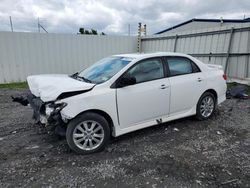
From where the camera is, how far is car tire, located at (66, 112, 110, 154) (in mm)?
3432

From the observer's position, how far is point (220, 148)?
147 inches

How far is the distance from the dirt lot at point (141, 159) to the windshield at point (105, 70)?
119cm

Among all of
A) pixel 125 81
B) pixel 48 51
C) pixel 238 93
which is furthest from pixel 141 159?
pixel 48 51

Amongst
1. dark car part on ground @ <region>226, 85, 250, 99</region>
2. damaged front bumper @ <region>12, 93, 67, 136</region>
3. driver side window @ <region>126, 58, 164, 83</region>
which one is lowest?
dark car part on ground @ <region>226, 85, 250, 99</region>

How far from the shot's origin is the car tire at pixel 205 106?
16.1ft

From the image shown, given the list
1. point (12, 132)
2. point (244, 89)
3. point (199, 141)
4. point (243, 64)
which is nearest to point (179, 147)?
point (199, 141)

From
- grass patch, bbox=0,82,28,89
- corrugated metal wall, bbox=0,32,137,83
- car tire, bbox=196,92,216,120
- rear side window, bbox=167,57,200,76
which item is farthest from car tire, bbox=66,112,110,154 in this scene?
corrugated metal wall, bbox=0,32,137,83

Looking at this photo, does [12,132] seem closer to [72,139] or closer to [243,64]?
[72,139]

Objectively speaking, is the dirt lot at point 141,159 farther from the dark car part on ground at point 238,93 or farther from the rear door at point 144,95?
the dark car part on ground at point 238,93

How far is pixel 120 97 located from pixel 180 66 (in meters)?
1.67

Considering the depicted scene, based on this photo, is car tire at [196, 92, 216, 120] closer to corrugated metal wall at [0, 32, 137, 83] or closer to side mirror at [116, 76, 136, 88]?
side mirror at [116, 76, 136, 88]

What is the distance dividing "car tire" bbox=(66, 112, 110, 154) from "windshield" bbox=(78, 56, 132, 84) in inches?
27.8

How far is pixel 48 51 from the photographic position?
36.7 feet

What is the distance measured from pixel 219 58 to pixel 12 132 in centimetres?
788
